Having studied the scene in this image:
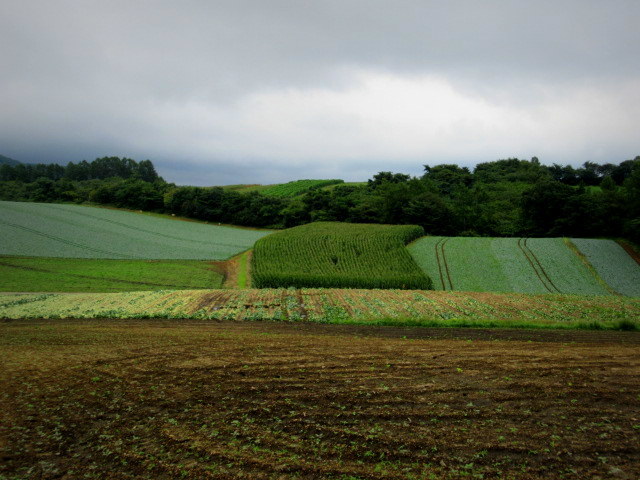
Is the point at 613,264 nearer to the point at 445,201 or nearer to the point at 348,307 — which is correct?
the point at 348,307

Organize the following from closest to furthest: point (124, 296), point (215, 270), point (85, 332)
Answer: point (85, 332)
point (124, 296)
point (215, 270)

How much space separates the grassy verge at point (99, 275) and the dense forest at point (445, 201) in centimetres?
3510

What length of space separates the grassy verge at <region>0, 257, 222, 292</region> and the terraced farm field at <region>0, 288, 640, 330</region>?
4.17 meters

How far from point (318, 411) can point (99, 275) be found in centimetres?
3613

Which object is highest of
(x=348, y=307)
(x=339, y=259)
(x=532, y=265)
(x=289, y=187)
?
(x=289, y=187)

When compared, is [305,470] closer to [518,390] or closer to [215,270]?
[518,390]

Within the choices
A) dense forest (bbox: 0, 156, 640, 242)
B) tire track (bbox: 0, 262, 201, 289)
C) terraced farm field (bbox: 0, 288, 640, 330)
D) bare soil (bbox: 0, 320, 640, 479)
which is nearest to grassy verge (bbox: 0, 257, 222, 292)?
tire track (bbox: 0, 262, 201, 289)

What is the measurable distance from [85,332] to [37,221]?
49.2m

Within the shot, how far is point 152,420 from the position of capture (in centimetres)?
884

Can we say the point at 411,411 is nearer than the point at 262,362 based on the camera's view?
Yes

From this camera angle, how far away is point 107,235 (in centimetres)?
5466

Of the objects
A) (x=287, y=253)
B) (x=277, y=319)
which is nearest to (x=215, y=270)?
(x=287, y=253)

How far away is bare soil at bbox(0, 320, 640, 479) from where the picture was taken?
722cm

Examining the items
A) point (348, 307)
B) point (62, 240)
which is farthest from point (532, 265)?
point (62, 240)
